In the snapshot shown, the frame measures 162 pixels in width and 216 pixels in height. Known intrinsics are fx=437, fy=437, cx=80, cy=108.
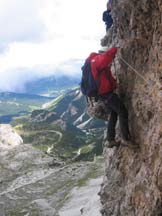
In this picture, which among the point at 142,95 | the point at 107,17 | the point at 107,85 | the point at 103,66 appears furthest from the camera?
the point at 107,17

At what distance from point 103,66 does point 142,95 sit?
2.79m

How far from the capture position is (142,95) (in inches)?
988

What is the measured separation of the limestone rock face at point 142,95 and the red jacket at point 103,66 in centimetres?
138

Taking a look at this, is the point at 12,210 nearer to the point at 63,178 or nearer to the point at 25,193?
the point at 25,193

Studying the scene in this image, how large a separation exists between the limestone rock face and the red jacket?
1380 millimetres

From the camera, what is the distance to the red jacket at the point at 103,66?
82.6 feet

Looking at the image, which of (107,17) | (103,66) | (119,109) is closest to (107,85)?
(103,66)

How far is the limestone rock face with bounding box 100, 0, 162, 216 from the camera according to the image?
75.3 ft

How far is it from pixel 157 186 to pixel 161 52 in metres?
6.98

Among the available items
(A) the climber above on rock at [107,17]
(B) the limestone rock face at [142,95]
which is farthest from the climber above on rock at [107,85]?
(A) the climber above on rock at [107,17]

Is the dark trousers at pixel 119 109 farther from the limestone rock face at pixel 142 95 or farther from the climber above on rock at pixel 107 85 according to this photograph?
the limestone rock face at pixel 142 95

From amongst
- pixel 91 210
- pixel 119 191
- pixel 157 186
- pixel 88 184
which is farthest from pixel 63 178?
pixel 157 186

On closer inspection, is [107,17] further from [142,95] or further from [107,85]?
[142,95]

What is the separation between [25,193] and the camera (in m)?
113
